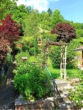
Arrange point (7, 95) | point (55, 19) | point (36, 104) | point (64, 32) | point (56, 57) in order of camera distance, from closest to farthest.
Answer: point (36, 104), point (7, 95), point (56, 57), point (64, 32), point (55, 19)

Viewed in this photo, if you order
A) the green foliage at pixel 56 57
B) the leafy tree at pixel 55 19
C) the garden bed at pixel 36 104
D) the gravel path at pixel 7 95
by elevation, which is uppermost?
the leafy tree at pixel 55 19

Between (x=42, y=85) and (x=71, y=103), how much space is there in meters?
1.56

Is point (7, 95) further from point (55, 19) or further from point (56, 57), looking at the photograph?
point (55, 19)

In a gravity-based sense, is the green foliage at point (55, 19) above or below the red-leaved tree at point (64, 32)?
above

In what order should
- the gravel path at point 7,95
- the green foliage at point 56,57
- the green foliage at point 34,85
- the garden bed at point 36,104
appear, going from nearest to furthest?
the garden bed at point 36,104, the green foliage at point 34,85, the gravel path at point 7,95, the green foliage at point 56,57

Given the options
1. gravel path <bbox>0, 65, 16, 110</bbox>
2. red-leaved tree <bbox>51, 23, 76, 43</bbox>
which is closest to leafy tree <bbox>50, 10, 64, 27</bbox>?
red-leaved tree <bbox>51, 23, 76, 43</bbox>

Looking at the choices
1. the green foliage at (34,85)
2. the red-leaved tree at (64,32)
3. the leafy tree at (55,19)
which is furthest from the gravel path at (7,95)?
the leafy tree at (55,19)

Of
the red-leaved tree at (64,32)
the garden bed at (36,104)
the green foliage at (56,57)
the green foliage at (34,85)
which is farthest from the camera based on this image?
the red-leaved tree at (64,32)

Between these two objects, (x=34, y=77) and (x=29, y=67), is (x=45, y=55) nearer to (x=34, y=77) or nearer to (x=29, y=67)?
(x=29, y=67)

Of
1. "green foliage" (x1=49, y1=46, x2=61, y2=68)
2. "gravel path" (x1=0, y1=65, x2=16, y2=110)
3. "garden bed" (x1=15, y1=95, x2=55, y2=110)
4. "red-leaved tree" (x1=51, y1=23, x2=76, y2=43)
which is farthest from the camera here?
"red-leaved tree" (x1=51, y1=23, x2=76, y2=43)

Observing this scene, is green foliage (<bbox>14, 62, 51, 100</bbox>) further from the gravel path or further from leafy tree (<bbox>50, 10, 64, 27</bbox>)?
leafy tree (<bbox>50, 10, 64, 27</bbox>)

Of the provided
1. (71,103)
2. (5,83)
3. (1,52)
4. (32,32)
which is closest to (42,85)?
(71,103)

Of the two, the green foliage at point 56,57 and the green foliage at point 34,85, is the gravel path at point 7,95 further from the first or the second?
the green foliage at point 56,57

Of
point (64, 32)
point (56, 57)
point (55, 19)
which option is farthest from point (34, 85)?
point (55, 19)
